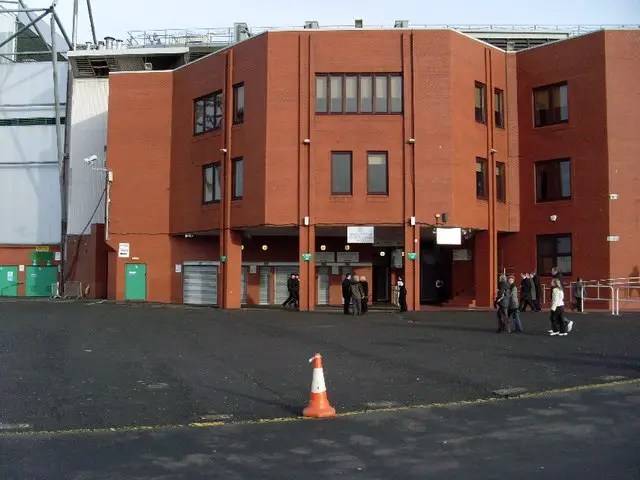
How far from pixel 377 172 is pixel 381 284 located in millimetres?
8852

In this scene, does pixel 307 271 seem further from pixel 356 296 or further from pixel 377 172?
pixel 377 172

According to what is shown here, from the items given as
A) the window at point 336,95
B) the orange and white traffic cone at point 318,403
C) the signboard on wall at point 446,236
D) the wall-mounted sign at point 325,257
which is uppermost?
the window at point 336,95

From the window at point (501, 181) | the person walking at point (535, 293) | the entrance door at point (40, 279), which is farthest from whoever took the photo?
the entrance door at point (40, 279)

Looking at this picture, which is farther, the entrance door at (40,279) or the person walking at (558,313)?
the entrance door at (40,279)

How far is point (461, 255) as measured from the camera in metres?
31.8

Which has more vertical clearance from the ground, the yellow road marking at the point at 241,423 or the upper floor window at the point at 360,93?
the upper floor window at the point at 360,93

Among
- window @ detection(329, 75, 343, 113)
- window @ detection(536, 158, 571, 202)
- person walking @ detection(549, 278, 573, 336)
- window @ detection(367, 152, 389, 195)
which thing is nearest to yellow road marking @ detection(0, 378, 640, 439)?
person walking @ detection(549, 278, 573, 336)

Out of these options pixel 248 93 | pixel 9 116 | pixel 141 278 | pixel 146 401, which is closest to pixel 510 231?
pixel 248 93

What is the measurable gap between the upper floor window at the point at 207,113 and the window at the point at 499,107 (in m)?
12.1

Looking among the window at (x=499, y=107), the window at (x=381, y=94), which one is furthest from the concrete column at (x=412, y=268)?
the window at (x=499, y=107)

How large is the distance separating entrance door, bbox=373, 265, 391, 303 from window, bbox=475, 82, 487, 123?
30.3 ft

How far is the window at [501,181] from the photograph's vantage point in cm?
2981

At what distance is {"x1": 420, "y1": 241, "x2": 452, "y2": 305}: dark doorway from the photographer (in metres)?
34.7

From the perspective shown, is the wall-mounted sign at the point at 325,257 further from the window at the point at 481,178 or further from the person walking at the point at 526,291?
the person walking at the point at 526,291
